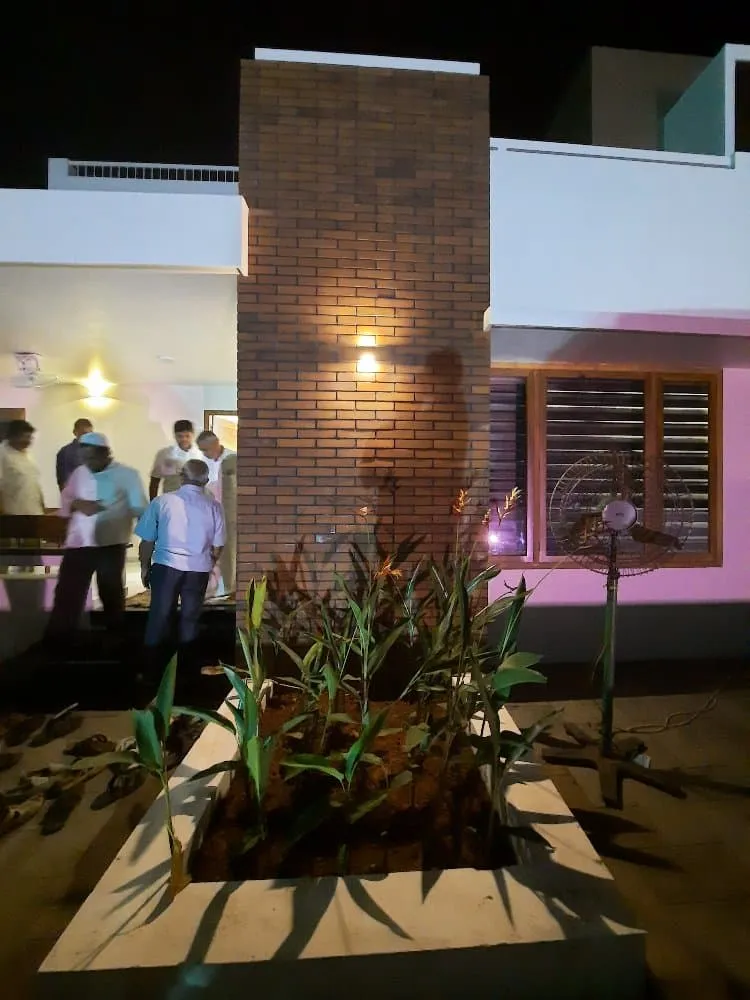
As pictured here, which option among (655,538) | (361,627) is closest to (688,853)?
(655,538)

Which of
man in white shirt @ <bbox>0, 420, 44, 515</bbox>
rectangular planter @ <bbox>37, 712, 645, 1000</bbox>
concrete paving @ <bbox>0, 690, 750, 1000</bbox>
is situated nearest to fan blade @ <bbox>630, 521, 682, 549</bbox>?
concrete paving @ <bbox>0, 690, 750, 1000</bbox>

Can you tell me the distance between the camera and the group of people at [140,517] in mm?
4461

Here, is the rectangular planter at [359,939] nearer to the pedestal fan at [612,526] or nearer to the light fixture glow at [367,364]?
the pedestal fan at [612,526]

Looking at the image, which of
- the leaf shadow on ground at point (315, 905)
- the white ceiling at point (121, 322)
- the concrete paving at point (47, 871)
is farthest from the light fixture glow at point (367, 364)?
the leaf shadow on ground at point (315, 905)

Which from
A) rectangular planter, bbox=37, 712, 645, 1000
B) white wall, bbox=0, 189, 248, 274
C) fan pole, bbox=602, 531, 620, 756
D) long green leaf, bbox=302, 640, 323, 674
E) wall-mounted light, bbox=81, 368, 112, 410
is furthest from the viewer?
wall-mounted light, bbox=81, 368, 112, 410

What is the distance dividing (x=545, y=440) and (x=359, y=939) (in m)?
4.25

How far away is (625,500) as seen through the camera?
3.09 m

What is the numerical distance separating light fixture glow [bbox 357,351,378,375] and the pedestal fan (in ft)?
5.29

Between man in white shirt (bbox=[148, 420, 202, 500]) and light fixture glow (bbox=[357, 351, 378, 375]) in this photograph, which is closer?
light fixture glow (bbox=[357, 351, 378, 375])

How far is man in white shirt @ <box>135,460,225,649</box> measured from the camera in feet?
14.6

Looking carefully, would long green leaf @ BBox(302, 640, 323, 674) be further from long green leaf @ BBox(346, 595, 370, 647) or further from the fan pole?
the fan pole

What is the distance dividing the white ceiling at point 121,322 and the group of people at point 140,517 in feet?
2.71

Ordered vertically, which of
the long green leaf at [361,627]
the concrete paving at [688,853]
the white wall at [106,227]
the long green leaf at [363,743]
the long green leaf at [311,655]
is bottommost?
the concrete paving at [688,853]

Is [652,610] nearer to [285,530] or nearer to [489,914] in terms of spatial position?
[285,530]
